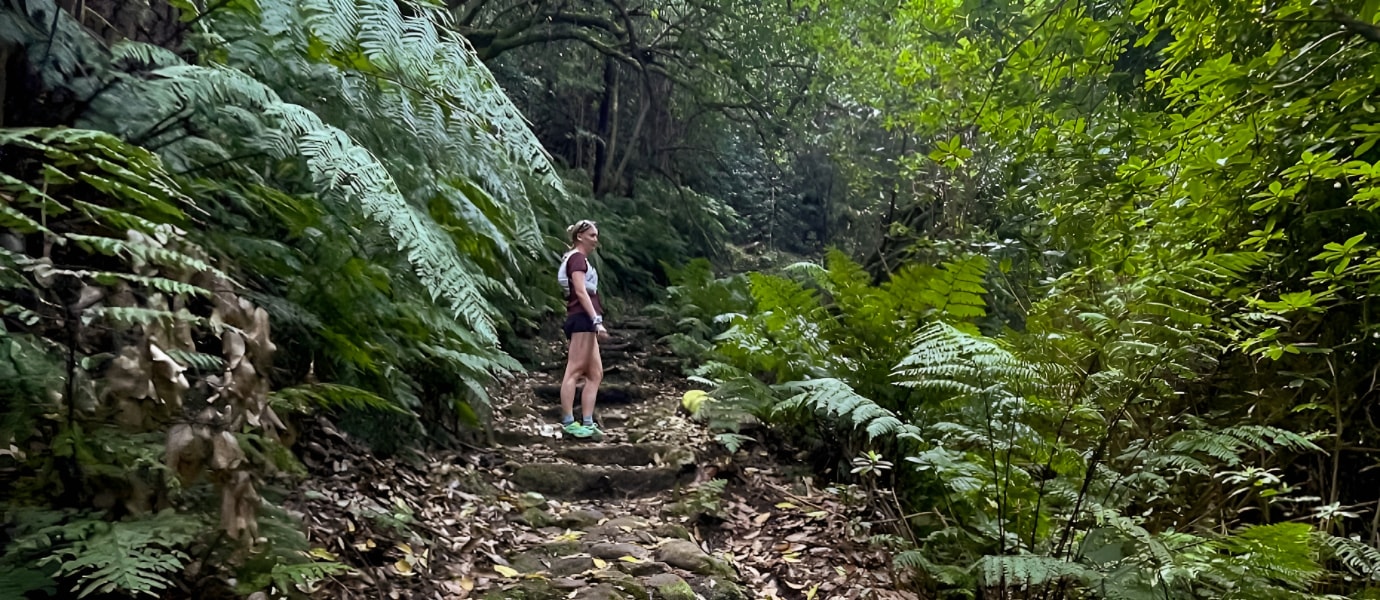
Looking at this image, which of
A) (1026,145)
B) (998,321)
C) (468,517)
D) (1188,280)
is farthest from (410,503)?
(998,321)

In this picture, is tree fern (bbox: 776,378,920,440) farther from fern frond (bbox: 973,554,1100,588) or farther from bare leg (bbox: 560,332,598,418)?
bare leg (bbox: 560,332,598,418)

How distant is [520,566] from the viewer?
9.04ft

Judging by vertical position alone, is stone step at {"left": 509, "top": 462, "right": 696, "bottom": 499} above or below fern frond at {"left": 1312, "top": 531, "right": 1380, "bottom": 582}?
below

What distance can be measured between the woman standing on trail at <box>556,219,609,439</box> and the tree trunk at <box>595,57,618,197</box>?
572 centimetres

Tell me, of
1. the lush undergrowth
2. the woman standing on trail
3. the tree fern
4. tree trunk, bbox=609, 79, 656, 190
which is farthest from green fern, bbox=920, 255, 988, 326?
tree trunk, bbox=609, 79, 656, 190

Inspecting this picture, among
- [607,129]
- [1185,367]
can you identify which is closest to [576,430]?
[1185,367]

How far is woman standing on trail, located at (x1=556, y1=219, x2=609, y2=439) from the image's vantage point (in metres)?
4.46

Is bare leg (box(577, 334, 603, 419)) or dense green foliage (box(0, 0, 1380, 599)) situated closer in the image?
dense green foliage (box(0, 0, 1380, 599))

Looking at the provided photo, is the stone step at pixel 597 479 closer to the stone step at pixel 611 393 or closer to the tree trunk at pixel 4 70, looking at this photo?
the stone step at pixel 611 393

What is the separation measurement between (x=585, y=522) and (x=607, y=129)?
809cm

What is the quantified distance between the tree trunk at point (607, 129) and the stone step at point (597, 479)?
6810 mm

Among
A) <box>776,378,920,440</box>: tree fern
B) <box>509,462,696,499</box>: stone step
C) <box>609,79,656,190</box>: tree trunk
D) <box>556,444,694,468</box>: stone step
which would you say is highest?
<box>609,79,656,190</box>: tree trunk

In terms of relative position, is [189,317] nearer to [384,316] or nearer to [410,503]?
[384,316]

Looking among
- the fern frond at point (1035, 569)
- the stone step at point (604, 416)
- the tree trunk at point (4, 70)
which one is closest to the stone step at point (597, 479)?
the stone step at point (604, 416)
